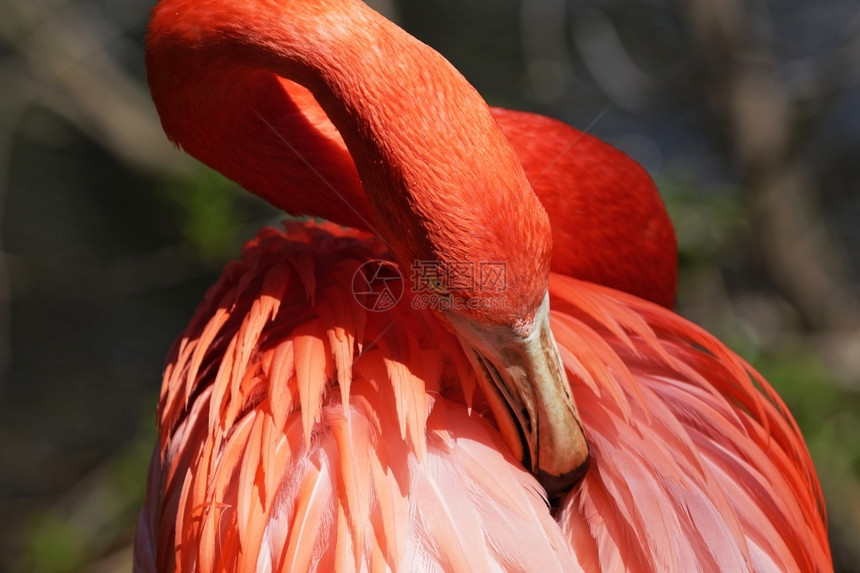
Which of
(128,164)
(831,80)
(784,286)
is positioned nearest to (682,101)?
(831,80)

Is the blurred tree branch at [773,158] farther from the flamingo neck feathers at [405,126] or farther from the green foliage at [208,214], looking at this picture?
the flamingo neck feathers at [405,126]

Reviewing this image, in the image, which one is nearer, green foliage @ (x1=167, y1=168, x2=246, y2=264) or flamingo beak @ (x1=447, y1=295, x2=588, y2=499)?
flamingo beak @ (x1=447, y1=295, x2=588, y2=499)

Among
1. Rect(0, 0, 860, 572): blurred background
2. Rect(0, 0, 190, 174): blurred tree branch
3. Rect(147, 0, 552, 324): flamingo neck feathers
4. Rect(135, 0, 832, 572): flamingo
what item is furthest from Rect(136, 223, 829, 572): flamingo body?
Rect(0, 0, 190, 174): blurred tree branch

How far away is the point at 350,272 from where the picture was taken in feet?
4.92

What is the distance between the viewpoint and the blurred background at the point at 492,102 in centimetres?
296

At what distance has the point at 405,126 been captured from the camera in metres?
1.08

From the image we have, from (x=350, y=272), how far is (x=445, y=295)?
418 mm

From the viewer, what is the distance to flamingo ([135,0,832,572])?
3.62 ft

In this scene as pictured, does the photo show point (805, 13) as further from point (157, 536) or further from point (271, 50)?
point (157, 536)

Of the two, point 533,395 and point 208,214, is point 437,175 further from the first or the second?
point 208,214

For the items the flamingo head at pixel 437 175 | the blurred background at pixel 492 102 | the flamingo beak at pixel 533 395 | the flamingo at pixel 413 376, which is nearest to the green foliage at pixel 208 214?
the blurred background at pixel 492 102

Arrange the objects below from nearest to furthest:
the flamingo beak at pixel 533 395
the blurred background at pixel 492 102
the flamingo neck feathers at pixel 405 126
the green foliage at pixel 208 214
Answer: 1. the flamingo neck feathers at pixel 405 126
2. the flamingo beak at pixel 533 395
3. the blurred background at pixel 492 102
4. the green foliage at pixel 208 214

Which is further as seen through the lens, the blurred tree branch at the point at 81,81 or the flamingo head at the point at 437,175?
the blurred tree branch at the point at 81,81

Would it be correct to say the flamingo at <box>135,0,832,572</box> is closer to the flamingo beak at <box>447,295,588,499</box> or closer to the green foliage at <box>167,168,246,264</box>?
the flamingo beak at <box>447,295,588,499</box>
